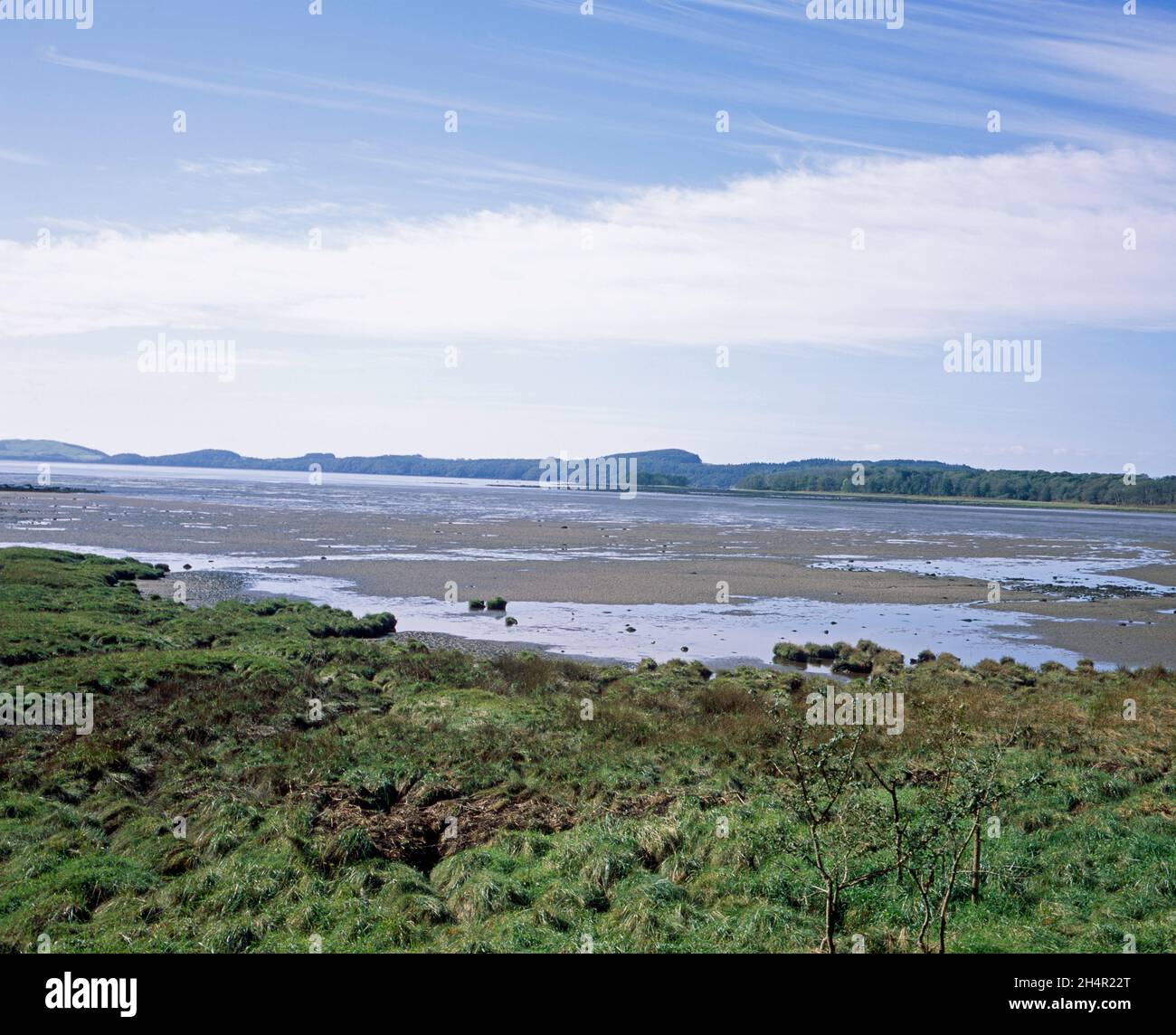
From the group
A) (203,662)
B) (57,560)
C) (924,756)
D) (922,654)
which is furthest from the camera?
(57,560)

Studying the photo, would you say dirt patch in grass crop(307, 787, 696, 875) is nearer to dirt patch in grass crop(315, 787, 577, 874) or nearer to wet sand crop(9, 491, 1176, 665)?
dirt patch in grass crop(315, 787, 577, 874)

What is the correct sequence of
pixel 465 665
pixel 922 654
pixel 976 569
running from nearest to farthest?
1. pixel 465 665
2. pixel 922 654
3. pixel 976 569

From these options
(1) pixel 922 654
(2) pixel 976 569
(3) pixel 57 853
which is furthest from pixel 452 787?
(2) pixel 976 569

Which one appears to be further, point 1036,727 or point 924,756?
point 1036,727

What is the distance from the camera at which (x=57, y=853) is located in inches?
514

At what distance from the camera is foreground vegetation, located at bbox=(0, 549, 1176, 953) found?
10.8 metres

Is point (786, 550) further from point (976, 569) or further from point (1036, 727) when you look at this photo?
point (1036, 727)

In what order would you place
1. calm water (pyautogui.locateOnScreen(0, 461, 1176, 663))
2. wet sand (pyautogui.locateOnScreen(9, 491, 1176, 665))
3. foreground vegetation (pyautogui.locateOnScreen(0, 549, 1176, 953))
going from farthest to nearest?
wet sand (pyautogui.locateOnScreen(9, 491, 1176, 665)) → calm water (pyautogui.locateOnScreen(0, 461, 1176, 663)) → foreground vegetation (pyautogui.locateOnScreen(0, 549, 1176, 953))

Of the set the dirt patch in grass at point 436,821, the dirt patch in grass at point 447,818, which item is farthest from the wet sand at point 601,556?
the dirt patch in grass at point 436,821

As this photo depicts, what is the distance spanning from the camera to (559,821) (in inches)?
593

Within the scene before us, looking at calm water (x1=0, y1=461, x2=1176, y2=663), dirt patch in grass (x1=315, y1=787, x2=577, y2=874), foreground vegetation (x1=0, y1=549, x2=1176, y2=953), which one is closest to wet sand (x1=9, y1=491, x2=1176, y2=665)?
calm water (x1=0, y1=461, x2=1176, y2=663)

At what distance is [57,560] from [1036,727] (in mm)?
53247

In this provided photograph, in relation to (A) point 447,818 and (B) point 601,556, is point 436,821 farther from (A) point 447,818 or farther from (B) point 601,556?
(B) point 601,556

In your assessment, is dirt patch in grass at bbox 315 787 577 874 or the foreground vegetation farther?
dirt patch in grass at bbox 315 787 577 874
